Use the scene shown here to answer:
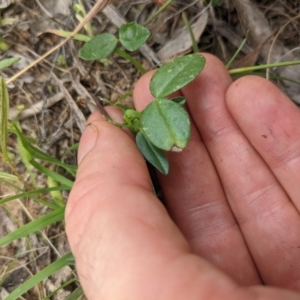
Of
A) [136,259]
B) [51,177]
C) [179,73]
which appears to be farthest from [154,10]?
[136,259]

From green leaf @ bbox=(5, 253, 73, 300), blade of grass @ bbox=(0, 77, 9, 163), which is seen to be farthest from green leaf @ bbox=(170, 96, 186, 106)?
green leaf @ bbox=(5, 253, 73, 300)

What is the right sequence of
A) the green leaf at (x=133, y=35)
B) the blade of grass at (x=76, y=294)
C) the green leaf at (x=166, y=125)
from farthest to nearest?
the blade of grass at (x=76, y=294) → the green leaf at (x=133, y=35) → the green leaf at (x=166, y=125)

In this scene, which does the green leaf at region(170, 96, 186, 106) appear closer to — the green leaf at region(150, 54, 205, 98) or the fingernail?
the green leaf at region(150, 54, 205, 98)

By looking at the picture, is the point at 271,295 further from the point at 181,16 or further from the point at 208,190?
the point at 181,16

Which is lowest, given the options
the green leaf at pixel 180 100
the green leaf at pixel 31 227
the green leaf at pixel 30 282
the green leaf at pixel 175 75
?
the green leaf at pixel 30 282

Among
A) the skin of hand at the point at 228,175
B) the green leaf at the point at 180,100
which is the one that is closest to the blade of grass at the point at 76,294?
the skin of hand at the point at 228,175

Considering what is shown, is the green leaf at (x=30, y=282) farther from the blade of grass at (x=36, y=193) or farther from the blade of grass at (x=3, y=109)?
the blade of grass at (x=3, y=109)
